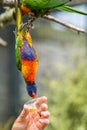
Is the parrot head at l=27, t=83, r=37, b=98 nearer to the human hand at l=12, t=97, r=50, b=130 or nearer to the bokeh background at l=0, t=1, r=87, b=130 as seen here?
the human hand at l=12, t=97, r=50, b=130

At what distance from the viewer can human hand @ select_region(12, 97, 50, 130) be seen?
1443 mm

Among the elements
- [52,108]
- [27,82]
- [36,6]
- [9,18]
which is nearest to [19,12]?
[36,6]

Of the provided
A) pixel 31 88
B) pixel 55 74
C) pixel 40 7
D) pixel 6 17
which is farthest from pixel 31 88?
pixel 55 74

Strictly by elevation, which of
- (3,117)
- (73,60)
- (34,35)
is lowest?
(3,117)

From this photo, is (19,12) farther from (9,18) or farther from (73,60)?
(73,60)

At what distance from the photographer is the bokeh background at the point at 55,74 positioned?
3973 millimetres

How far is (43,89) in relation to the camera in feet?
15.1

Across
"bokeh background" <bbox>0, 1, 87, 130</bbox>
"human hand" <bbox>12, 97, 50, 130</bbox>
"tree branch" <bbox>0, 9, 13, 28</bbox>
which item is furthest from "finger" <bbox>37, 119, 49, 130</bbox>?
"bokeh background" <bbox>0, 1, 87, 130</bbox>

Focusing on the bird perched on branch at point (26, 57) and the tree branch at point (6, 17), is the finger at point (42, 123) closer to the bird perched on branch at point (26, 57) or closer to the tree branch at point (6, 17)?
the bird perched on branch at point (26, 57)

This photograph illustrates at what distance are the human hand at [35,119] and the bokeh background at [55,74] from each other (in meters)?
2.27

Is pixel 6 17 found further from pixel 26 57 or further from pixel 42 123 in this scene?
pixel 26 57

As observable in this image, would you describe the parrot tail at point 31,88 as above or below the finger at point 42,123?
above

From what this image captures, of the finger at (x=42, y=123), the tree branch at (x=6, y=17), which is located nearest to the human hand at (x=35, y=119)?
the finger at (x=42, y=123)

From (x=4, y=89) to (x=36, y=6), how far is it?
3456mm
